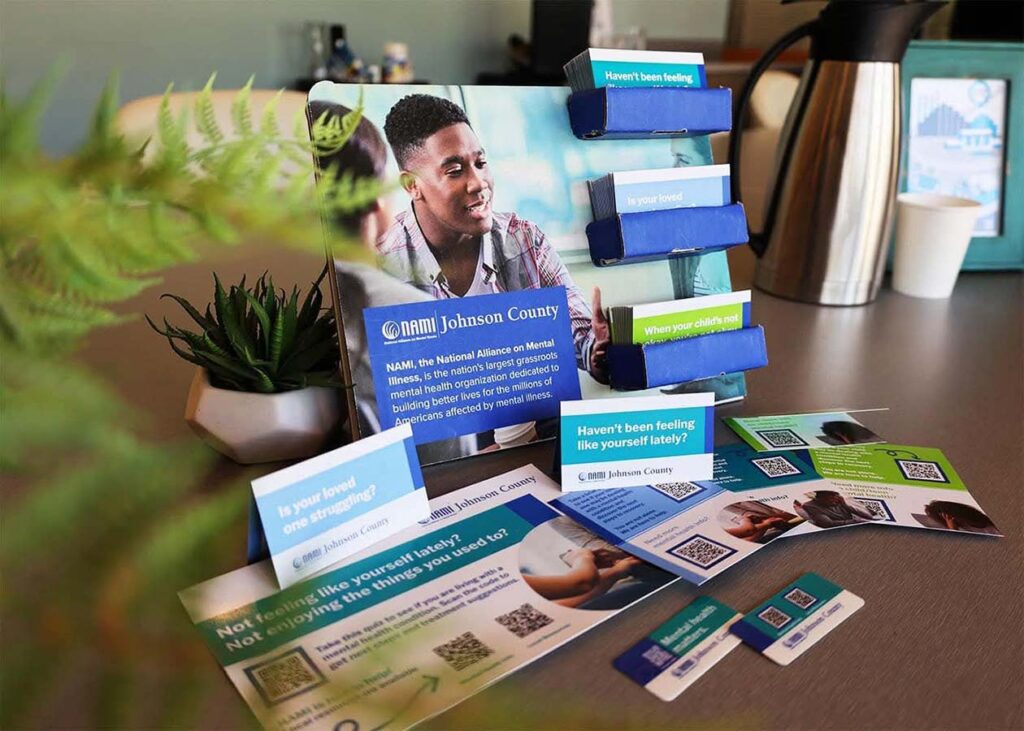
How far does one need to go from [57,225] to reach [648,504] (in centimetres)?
41

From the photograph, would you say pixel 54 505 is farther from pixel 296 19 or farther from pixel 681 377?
pixel 296 19

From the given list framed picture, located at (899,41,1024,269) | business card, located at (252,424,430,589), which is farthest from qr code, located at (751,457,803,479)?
framed picture, located at (899,41,1024,269)

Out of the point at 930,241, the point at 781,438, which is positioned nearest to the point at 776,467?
the point at 781,438

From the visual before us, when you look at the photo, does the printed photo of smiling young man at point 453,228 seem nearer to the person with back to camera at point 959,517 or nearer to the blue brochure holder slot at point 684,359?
the blue brochure holder slot at point 684,359

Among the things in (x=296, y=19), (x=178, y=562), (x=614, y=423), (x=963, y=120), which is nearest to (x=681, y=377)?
(x=614, y=423)

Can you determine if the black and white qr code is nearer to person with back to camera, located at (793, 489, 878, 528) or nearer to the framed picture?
person with back to camera, located at (793, 489, 878, 528)

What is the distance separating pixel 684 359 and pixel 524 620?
0.93 feet

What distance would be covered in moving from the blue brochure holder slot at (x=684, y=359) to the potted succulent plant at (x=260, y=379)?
21 centimetres

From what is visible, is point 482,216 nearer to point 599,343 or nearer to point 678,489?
point 599,343

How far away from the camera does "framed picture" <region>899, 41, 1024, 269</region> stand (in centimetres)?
110

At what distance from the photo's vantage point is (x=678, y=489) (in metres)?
0.54

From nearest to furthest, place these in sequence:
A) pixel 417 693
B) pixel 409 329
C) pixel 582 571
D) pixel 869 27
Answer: pixel 417 693, pixel 582 571, pixel 409 329, pixel 869 27

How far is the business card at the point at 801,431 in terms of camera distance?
0.62m

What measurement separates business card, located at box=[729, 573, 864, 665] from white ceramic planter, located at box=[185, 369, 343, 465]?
0.30 m
